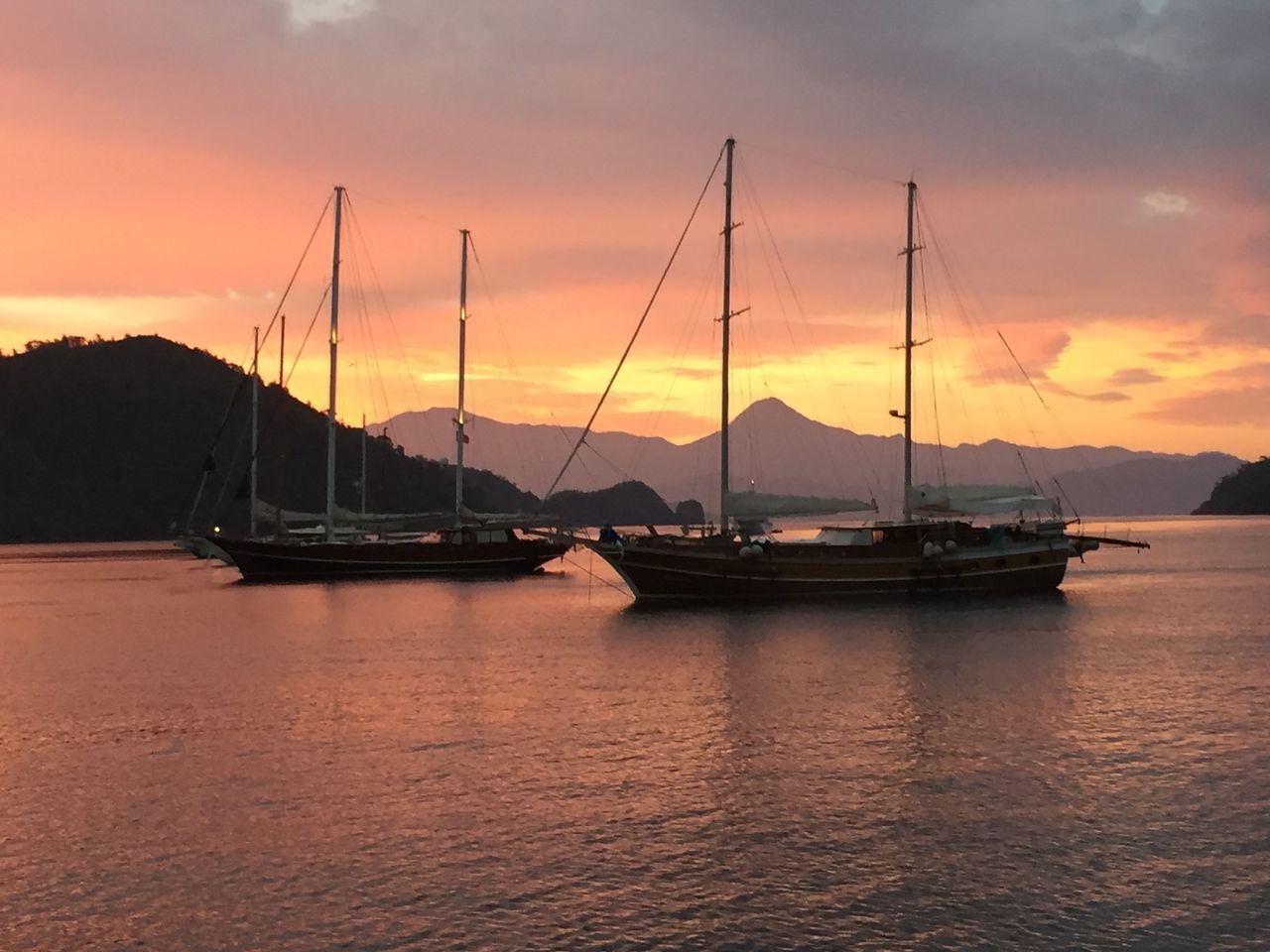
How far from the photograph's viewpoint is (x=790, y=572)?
56.7 m

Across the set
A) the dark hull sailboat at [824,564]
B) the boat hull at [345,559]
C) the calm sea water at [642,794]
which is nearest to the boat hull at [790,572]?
the dark hull sailboat at [824,564]

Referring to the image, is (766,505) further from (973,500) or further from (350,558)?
(350,558)

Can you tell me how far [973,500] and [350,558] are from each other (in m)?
40.3

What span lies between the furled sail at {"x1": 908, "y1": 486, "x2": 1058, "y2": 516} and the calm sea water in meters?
17.1

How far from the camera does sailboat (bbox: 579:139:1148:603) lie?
5519cm

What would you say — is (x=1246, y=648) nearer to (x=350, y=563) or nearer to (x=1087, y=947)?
(x=1087, y=947)

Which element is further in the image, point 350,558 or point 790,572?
point 350,558

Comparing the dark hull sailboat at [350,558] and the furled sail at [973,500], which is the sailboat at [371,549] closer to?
the dark hull sailboat at [350,558]

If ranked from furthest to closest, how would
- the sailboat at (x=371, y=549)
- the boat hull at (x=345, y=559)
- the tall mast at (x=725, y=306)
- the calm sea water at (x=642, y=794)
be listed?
1. the boat hull at (x=345, y=559)
2. the sailboat at (x=371, y=549)
3. the tall mast at (x=725, y=306)
4. the calm sea water at (x=642, y=794)

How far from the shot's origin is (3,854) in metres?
17.3

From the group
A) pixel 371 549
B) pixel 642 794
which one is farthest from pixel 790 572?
pixel 642 794

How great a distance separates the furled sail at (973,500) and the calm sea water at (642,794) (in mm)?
17107

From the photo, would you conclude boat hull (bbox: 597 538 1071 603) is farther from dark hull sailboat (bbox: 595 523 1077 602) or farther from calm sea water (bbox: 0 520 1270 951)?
calm sea water (bbox: 0 520 1270 951)

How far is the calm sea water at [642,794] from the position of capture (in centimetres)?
1443
